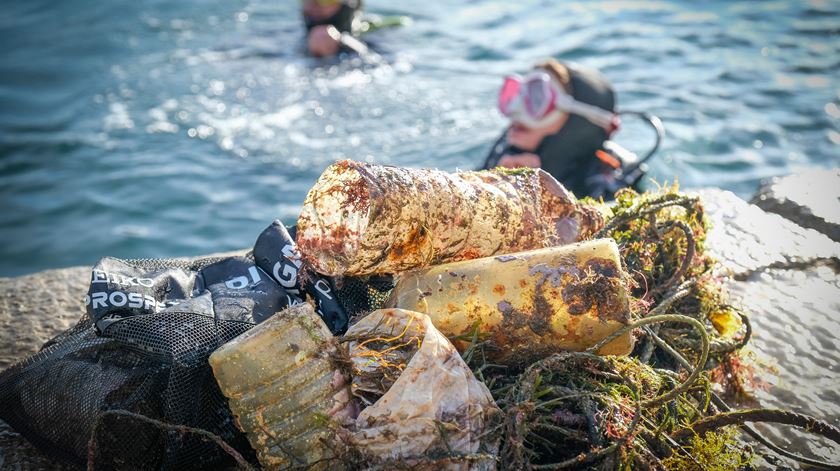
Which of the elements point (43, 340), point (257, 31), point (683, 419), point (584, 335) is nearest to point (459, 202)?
point (584, 335)

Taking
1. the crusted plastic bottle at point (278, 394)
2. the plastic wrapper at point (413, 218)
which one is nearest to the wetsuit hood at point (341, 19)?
the plastic wrapper at point (413, 218)

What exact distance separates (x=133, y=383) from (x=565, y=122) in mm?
4197

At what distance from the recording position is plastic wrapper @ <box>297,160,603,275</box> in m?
2.27

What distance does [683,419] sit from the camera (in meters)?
2.47

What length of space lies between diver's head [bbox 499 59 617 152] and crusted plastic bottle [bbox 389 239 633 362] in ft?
11.1

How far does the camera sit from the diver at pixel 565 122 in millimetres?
5594

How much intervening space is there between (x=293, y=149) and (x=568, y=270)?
5.05 meters

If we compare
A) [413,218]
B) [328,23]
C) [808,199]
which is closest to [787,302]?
[808,199]

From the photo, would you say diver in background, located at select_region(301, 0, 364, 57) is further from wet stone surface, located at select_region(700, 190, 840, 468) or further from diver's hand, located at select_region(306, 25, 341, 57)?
wet stone surface, located at select_region(700, 190, 840, 468)

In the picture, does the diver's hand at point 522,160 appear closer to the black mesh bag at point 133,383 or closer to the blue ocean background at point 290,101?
the blue ocean background at point 290,101

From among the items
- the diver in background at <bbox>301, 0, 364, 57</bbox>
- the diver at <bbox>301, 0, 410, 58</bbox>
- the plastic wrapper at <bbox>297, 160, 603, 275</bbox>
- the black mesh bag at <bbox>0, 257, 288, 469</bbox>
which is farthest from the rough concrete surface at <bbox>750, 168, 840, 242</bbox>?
the diver in background at <bbox>301, 0, 364, 57</bbox>

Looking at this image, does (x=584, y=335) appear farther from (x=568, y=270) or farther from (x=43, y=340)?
(x=43, y=340)

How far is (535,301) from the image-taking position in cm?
238

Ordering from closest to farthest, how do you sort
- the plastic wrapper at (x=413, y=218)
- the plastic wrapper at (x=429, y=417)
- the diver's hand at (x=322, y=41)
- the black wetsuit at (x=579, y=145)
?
the plastic wrapper at (x=429, y=417) < the plastic wrapper at (x=413, y=218) < the black wetsuit at (x=579, y=145) < the diver's hand at (x=322, y=41)
